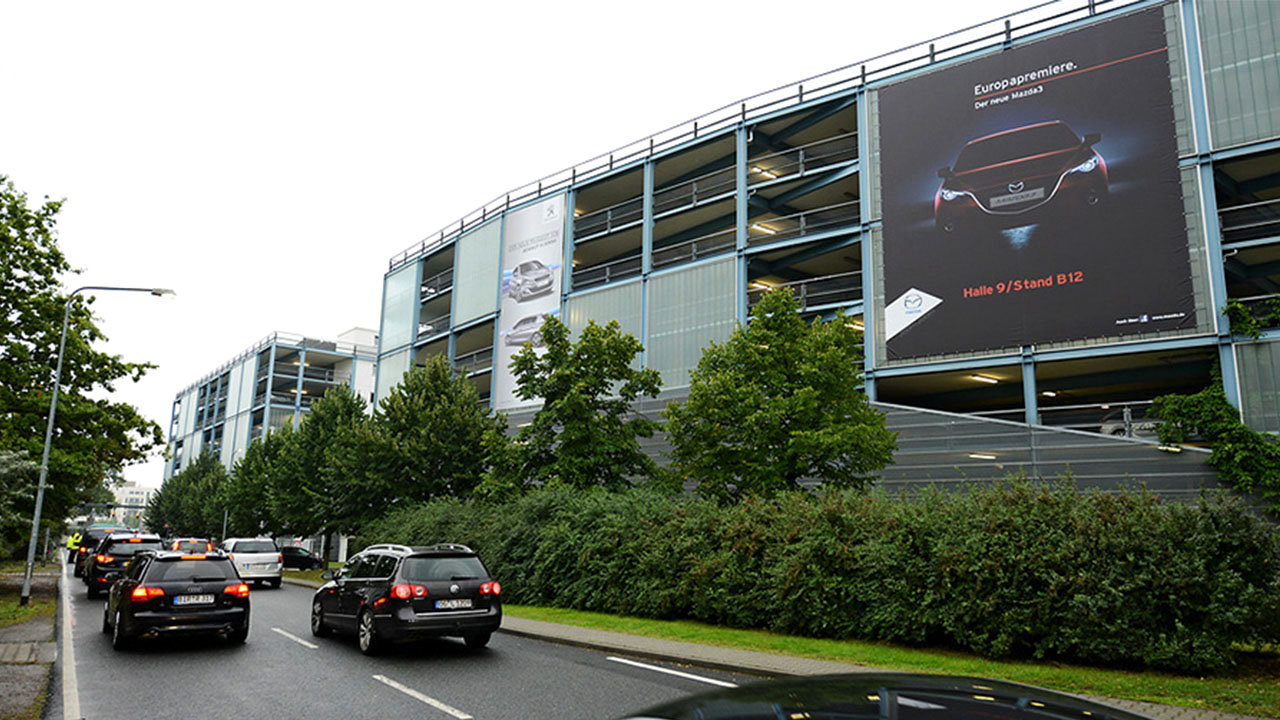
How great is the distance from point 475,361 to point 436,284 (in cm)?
877

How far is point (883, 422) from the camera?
22.4m

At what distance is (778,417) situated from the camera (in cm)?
2062

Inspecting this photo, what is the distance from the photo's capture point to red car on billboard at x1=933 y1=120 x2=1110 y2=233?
89.4 feet

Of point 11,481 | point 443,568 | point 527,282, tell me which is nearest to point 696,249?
point 527,282

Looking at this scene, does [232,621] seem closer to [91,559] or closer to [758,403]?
[758,403]

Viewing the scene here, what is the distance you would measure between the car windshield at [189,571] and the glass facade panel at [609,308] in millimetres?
26151

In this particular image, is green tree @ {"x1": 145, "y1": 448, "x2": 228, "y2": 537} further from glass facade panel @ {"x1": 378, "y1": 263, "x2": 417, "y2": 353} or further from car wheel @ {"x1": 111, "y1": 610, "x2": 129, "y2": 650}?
car wheel @ {"x1": 111, "y1": 610, "x2": 129, "y2": 650}

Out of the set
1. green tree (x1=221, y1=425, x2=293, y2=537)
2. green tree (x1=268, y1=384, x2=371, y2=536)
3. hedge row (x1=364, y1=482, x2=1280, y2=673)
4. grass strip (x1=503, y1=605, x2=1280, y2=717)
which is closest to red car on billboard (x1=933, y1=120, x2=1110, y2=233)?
hedge row (x1=364, y1=482, x2=1280, y2=673)

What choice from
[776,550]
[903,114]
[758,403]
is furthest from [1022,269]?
[776,550]

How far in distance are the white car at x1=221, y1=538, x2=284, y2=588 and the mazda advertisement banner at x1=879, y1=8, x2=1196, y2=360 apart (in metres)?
24.2

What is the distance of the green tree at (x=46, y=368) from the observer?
23.8 m

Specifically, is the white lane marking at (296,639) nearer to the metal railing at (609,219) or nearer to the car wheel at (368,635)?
the car wheel at (368,635)

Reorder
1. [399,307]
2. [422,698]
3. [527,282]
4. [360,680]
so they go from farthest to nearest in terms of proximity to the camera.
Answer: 1. [399,307]
2. [527,282]
3. [360,680]
4. [422,698]

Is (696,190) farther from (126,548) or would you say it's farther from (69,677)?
(69,677)
